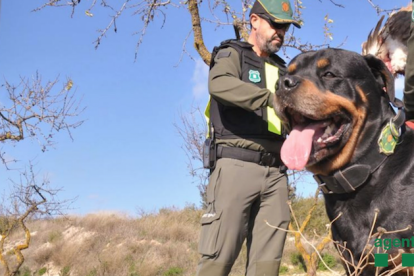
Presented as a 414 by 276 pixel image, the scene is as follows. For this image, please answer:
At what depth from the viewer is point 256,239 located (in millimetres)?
3768

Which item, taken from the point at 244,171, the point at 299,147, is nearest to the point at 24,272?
the point at 244,171

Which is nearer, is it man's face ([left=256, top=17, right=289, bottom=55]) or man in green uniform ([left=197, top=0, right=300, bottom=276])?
man in green uniform ([left=197, top=0, right=300, bottom=276])

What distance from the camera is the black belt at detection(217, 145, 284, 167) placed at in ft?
12.0

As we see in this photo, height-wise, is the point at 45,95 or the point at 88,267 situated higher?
the point at 45,95

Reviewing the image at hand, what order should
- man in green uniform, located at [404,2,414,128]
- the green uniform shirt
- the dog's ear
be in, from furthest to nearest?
the green uniform shirt
the dog's ear
man in green uniform, located at [404,2,414,128]

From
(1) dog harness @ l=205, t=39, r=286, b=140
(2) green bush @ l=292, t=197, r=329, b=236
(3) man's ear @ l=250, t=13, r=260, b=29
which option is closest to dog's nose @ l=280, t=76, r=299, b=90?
(1) dog harness @ l=205, t=39, r=286, b=140

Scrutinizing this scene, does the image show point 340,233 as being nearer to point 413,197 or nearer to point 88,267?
point 413,197

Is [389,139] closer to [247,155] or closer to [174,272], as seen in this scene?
[247,155]

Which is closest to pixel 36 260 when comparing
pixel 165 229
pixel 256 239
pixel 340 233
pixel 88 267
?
pixel 88 267

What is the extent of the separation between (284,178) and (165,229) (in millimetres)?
11732

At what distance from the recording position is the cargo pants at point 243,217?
3.54 metres

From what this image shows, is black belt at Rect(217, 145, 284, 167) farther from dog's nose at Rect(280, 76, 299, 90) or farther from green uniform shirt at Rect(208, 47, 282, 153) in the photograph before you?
dog's nose at Rect(280, 76, 299, 90)

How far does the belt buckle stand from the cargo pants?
4cm

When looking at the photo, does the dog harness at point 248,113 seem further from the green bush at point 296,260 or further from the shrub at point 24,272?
the shrub at point 24,272
